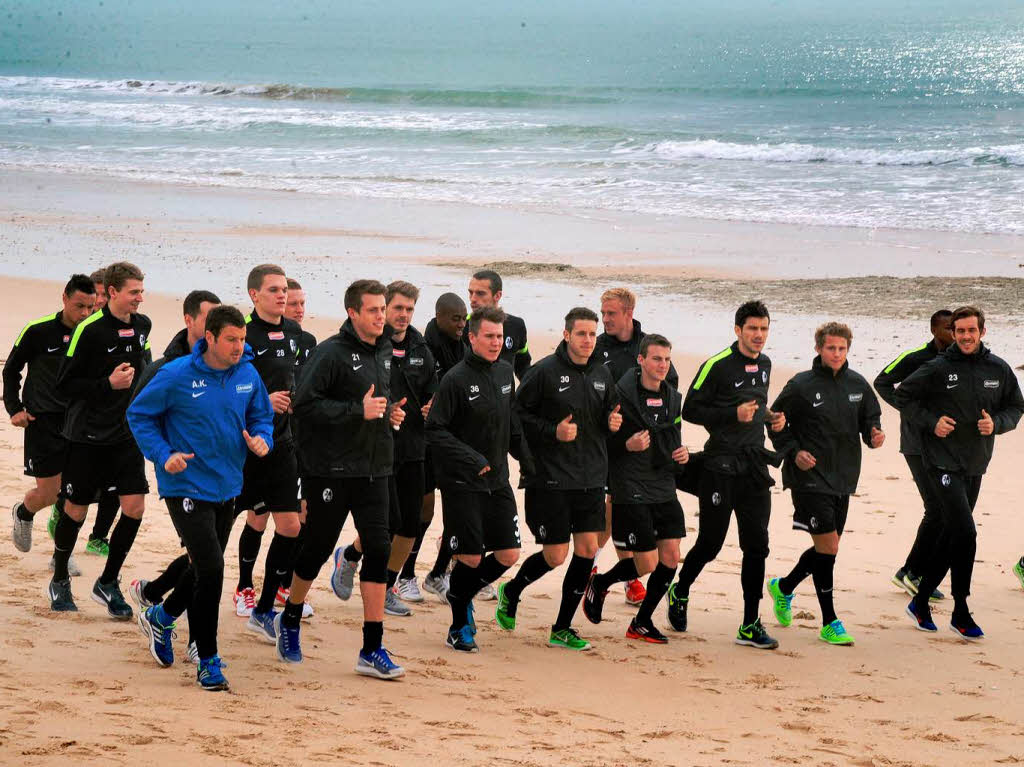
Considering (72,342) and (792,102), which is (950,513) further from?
(792,102)

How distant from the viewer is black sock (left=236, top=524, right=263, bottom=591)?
7824 mm

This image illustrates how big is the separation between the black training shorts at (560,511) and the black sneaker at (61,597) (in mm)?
2573

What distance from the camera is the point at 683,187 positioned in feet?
117

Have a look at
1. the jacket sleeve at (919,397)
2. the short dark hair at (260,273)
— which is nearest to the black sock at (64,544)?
the short dark hair at (260,273)

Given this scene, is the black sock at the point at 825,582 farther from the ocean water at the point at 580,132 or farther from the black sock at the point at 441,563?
the ocean water at the point at 580,132

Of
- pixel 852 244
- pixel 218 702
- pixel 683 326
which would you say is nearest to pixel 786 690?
pixel 218 702

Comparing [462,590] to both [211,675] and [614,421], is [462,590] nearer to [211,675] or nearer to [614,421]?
[614,421]

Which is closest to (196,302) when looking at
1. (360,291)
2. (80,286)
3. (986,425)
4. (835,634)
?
(360,291)

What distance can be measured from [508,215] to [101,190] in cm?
1082

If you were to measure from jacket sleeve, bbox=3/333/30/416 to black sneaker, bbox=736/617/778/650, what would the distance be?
14.7 feet

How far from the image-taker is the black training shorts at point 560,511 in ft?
24.1

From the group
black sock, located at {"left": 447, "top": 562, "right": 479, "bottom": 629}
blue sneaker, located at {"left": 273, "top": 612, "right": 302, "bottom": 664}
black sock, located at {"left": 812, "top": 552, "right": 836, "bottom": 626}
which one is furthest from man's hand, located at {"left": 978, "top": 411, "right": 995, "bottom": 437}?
blue sneaker, located at {"left": 273, "top": 612, "right": 302, "bottom": 664}

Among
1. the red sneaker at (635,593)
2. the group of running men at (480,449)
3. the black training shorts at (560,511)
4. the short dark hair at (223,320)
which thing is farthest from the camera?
the red sneaker at (635,593)

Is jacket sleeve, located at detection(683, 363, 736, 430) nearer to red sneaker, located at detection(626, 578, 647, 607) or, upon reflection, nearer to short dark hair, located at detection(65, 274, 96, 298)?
red sneaker, located at detection(626, 578, 647, 607)
